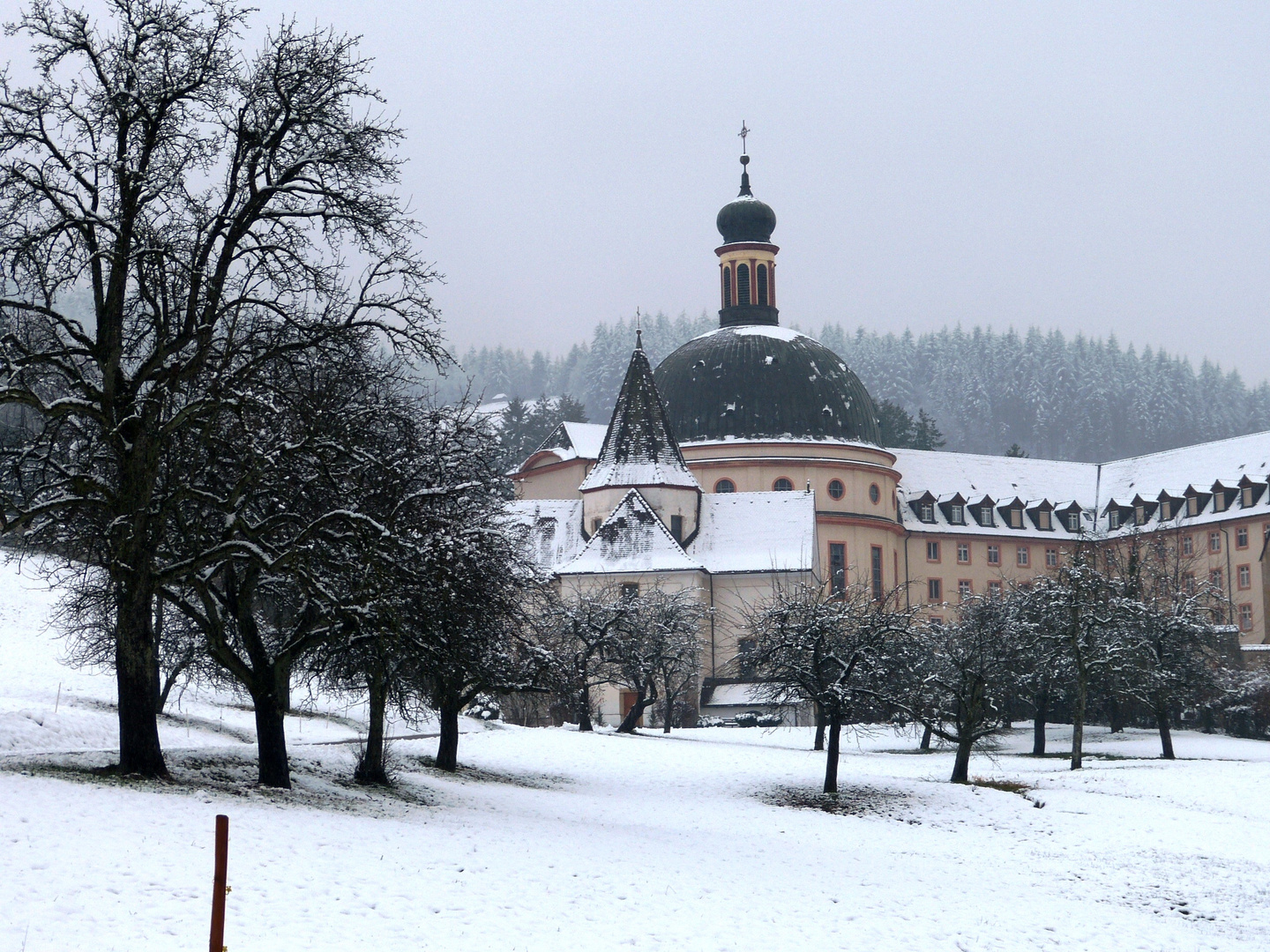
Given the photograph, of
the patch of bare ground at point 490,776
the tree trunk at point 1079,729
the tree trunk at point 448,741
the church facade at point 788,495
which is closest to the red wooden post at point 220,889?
the patch of bare ground at point 490,776

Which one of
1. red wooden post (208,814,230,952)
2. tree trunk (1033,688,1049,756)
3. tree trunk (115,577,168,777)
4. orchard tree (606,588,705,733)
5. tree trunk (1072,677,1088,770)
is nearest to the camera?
red wooden post (208,814,230,952)

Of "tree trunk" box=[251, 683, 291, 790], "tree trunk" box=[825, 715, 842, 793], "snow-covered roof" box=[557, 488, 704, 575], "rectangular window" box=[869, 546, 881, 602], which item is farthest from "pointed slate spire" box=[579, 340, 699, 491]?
"tree trunk" box=[251, 683, 291, 790]

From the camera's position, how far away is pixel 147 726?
61.2 feet

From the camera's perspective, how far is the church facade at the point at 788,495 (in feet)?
205

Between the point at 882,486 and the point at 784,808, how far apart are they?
1940 inches

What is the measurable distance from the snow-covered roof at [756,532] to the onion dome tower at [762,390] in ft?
23.0

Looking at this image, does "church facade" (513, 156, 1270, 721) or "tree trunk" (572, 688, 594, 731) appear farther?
"church facade" (513, 156, 1270, 721)

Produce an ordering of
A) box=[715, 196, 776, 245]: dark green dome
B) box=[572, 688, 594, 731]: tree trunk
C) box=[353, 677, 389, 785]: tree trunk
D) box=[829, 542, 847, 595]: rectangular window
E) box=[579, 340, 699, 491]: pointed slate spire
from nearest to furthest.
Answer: box=[353, 677, 389, 785]: tree trunk → box=[572, 688, 594, 731]: tree trunk → box=[579, 340, 699, 491]: pointed slate spire → box=[829, 542, 847, 595]: rectangular window → box=[715, 196, 776, 245]: dark green dome

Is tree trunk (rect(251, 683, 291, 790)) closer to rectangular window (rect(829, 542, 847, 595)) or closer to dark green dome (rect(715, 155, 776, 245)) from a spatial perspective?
rectangular window (rect(829, 542, 847, 595))

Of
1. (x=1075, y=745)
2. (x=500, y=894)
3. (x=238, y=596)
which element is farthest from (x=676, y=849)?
(x=1075, y=745)

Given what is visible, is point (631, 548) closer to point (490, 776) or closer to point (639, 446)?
point (639, 446)

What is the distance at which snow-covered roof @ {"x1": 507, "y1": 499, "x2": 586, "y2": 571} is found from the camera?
2554 inches

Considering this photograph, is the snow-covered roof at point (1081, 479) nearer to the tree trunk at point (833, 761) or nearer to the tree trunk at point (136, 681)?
the tree trunk at point (833, 761)

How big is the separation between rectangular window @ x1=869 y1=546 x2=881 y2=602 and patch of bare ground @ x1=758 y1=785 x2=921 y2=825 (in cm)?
4280
